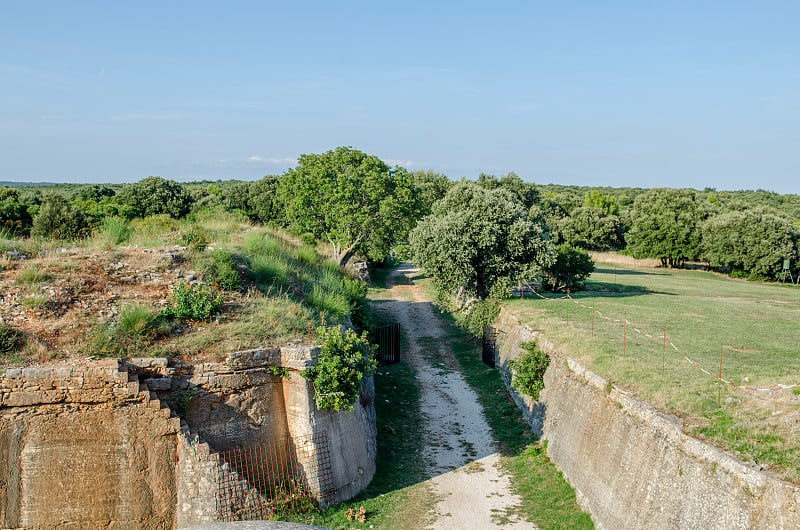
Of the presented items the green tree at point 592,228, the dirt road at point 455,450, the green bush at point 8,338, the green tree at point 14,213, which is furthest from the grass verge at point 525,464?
the green tree at point 592,228

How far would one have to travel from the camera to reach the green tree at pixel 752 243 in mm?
45688

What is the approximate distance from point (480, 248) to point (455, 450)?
40.1 ft

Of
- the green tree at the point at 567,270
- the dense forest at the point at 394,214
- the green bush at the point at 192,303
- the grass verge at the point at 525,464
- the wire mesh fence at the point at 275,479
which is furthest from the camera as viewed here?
the green tree at the point at 567,270

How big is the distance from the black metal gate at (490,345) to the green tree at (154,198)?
27.0 metres

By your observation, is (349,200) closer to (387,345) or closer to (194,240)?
(387,345)

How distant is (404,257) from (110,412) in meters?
24.1

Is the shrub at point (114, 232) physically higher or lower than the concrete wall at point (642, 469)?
higher

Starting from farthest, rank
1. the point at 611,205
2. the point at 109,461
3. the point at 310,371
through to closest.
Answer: the point at 611,205
the point at 310,371
the point at 109,461

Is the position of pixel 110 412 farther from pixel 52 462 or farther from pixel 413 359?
pixel 413 359

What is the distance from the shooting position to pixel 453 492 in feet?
46.5

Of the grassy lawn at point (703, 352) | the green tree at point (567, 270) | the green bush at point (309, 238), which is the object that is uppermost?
the green bush at point (309, 238)

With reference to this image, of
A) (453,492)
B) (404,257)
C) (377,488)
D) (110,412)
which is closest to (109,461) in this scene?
(110,412)

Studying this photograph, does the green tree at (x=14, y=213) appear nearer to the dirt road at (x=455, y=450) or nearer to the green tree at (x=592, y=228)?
the dirt road at (x=455, y=450)

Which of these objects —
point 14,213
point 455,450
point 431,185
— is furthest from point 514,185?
point 455,450
